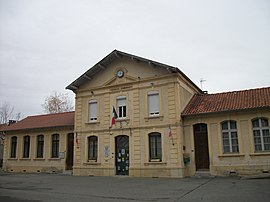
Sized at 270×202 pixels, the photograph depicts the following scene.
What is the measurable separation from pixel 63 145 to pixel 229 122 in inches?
505

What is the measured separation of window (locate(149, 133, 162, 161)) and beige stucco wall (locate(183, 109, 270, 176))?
1741mm

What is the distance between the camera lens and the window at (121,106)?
2045cm

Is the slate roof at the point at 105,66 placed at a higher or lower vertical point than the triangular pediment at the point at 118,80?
higher

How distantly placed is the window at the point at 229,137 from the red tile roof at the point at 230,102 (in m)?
1.05

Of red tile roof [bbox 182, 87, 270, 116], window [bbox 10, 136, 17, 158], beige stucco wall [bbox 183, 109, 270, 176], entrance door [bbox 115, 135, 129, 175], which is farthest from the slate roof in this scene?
window [bbox 10, 136, 17, 158]

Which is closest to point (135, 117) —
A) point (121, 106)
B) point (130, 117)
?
point (130, 117)

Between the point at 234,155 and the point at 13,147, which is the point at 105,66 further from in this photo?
the point at 13,147

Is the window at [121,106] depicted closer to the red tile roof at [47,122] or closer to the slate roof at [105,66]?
the slate roof at [105,66]

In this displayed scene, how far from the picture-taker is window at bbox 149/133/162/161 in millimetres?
18766

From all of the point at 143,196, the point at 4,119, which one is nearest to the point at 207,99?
the point at 143,196

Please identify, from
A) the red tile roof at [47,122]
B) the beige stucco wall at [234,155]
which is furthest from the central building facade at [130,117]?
the red tile roof at [47,122]

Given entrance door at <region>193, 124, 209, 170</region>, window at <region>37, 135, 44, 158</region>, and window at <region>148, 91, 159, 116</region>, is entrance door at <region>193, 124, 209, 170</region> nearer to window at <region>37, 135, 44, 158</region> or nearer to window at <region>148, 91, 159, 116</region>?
window at <region>148, 91, 159, 116</region>

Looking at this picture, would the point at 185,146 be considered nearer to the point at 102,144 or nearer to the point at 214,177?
the point at 214,177

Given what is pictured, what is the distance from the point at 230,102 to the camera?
60.8 ft
